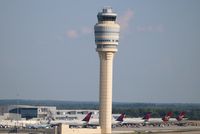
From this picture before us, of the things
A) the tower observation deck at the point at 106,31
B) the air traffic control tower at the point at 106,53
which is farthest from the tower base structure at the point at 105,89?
the tower observation deck at the point at 106,31

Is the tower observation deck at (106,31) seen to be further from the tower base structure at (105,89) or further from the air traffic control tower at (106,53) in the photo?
the tower base structure at (105,89)

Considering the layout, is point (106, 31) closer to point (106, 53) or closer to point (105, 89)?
point (106, 53)

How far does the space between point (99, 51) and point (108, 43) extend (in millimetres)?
2683

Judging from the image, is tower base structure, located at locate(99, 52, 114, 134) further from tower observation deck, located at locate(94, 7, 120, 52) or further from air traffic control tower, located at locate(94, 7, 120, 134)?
tower observation deck, located at locate(94, 7, 120, 52)

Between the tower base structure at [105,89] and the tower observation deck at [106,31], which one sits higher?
the tower observation deck at [106,31]

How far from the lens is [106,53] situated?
515 ft

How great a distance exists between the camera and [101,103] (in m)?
157

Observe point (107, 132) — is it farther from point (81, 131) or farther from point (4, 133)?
point (4, 133)

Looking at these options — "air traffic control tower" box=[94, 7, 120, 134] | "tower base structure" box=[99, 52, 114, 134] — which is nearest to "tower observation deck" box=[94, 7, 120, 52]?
"air traffic control tower" box=[94, 7, 120, 134]

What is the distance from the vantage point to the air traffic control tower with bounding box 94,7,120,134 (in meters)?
157

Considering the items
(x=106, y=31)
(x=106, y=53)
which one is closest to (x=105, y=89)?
(x=106, y=53)

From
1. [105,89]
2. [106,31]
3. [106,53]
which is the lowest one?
[105,89]

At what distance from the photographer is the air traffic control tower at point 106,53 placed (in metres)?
157

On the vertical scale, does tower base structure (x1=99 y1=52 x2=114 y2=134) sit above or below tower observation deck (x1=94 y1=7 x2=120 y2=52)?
below
